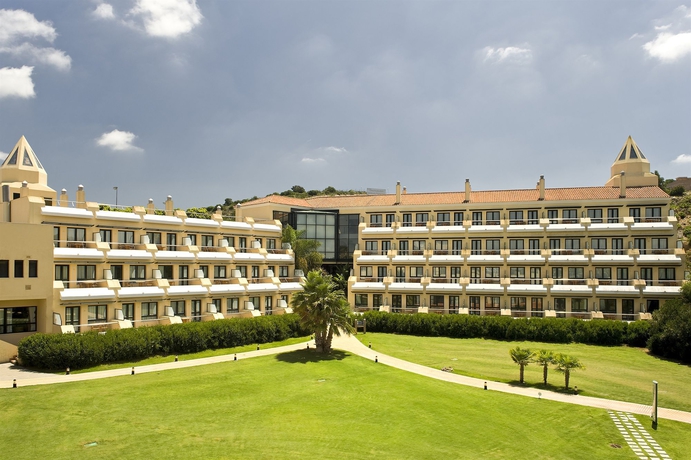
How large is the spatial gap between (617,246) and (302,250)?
138 feet

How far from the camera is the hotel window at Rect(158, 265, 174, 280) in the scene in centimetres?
5589

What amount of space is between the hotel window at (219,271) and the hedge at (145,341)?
30.5 ft

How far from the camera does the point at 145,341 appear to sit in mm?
45438

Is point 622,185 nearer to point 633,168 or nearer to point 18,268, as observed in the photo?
point 633,168

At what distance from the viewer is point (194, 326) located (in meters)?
50.2

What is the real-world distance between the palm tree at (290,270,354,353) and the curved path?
2967 millimetres

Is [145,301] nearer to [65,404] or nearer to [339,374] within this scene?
[65,404]

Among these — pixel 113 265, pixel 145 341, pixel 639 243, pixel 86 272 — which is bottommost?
pixel 145 341

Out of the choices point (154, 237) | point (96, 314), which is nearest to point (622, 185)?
point (154, 237)

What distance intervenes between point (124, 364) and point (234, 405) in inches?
613

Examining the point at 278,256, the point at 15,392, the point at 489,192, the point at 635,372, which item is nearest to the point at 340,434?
the point at 15,392

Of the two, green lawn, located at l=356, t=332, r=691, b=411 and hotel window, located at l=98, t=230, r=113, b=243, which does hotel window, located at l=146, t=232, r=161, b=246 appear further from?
green lawn, located at l=356, t=332, r=691, b=411

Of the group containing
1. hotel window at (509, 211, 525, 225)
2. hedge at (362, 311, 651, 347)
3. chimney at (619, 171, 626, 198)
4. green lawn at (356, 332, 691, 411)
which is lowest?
green lawn at (356, 332, 691, 411)

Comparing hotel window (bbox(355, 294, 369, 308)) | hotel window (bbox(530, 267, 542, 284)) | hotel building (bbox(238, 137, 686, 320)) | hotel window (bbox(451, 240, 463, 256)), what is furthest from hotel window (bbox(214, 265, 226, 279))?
hotel window (bbox(530, 267, 542, 284))
